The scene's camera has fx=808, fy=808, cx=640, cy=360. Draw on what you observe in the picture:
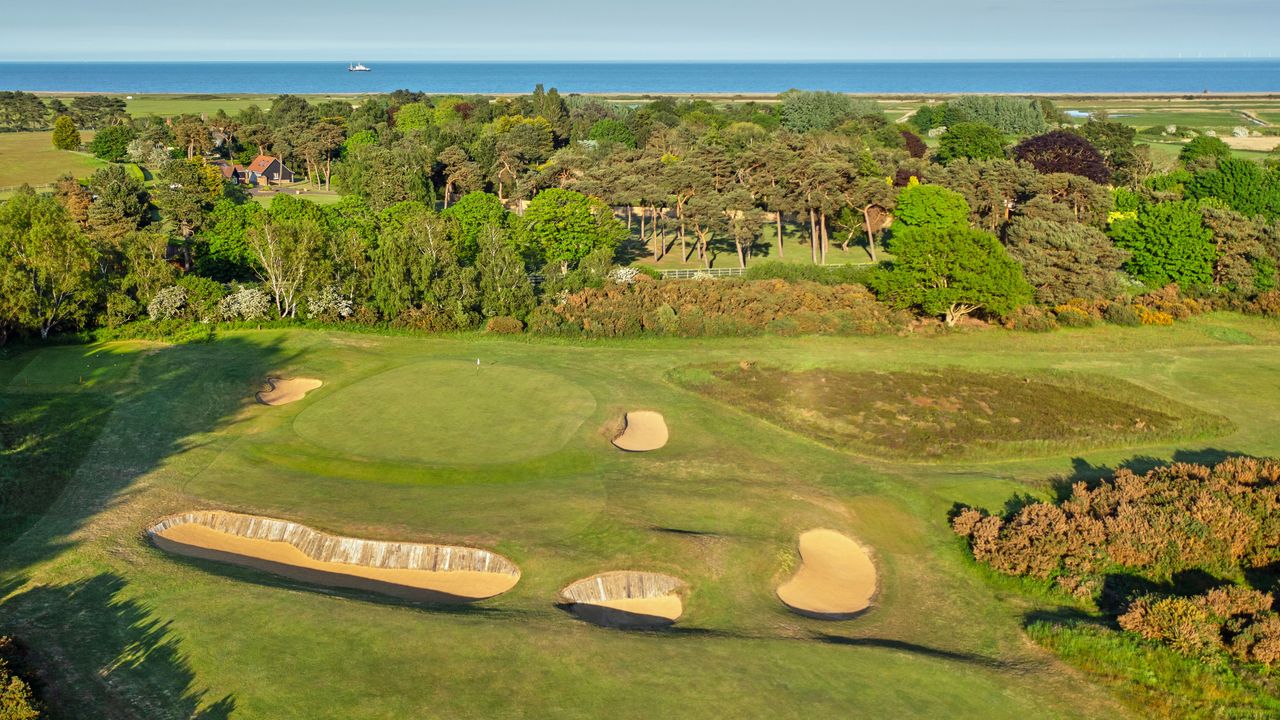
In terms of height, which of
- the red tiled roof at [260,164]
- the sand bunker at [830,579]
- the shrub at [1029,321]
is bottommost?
the sand bunker at [830,579]

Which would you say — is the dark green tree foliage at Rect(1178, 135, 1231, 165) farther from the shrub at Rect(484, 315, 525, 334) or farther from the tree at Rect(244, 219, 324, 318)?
the tree at Rect(244, 219, 324, 318)

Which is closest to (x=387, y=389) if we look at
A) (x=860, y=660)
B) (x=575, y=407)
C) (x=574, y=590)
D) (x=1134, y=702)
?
(x=575, y=407)

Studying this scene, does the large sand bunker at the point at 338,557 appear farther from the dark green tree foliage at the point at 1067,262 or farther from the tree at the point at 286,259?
the dark green tree foliage at the point at 1067,262

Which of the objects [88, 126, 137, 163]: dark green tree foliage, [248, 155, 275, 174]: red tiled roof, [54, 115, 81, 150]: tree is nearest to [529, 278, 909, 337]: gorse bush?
[248, 155, 275, 174]: red tiled roof

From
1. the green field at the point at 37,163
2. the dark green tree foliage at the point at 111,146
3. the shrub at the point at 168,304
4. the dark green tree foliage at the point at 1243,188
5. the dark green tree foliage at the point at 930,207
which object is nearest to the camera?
the shrub at the point at 168,304

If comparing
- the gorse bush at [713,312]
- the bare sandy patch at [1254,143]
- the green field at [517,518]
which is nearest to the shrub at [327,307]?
the green field at [517,518]

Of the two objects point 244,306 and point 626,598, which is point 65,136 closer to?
point 244,306

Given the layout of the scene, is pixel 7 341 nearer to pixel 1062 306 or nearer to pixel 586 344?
pixel 586 344
